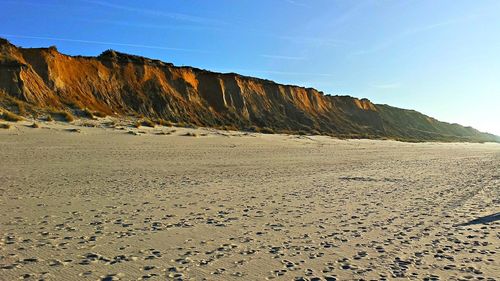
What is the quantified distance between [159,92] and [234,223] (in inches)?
1551

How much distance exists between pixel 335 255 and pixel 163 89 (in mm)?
42081

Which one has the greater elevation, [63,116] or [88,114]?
[88,114]

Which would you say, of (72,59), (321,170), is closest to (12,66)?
(72,59)

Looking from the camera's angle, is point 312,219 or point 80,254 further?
point 312,219

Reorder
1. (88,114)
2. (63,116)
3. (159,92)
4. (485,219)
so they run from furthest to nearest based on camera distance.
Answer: (159,92) → (88,114) → (63,116) → (485,219)

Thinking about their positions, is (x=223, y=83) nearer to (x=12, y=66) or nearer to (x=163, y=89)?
(x=163, y=89)

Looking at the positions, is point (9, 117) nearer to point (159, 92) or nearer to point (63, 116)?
point (63, 116)

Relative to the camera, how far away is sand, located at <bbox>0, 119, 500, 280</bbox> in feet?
14.3

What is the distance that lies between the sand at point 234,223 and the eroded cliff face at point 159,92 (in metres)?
20.9

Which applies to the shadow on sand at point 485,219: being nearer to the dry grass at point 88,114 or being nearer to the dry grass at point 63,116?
the dry grass at point 63,116

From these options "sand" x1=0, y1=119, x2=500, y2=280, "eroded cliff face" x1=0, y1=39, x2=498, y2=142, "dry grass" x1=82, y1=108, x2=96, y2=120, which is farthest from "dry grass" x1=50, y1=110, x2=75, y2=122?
"sand" x1=0, y1=119, x2=500, y2=280

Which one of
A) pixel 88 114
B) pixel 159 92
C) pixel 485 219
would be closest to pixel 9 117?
pixel 88 114

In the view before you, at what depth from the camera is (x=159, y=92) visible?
145ft

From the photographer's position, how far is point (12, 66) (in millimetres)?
29500
